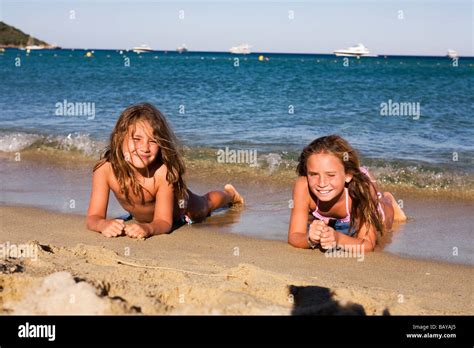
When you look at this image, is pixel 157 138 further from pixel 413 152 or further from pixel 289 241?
pixel 413 152

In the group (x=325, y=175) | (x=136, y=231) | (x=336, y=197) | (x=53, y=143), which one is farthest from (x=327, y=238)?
(x=53, y=143)

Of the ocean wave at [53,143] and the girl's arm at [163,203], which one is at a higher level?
the ocean wave at [53,143]

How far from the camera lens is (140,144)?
5.01m

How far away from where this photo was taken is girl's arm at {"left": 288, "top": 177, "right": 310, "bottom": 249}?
4715mm

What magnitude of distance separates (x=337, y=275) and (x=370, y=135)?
21.4 ft

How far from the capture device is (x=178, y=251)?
454 centimetres

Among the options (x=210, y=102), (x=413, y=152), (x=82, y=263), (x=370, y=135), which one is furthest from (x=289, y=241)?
(x=210, y=102)

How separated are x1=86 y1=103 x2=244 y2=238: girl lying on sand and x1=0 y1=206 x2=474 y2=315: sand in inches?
8.2

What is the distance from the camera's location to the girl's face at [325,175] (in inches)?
187

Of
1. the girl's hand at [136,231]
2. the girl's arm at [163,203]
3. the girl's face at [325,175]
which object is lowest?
the girl's hand at [136,231]
